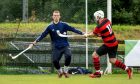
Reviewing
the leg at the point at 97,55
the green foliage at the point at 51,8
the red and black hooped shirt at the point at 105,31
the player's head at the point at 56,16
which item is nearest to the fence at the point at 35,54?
the green foliage at the point at 51,8

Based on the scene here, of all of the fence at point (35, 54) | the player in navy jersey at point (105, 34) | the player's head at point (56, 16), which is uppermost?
the player's head at point (56, 16)

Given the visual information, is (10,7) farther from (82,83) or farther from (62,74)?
(82,83)

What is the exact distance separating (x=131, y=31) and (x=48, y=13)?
28.3 feet

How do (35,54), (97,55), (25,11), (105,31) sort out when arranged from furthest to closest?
(25,11) < (35,54) < (97,55) < (105,31)

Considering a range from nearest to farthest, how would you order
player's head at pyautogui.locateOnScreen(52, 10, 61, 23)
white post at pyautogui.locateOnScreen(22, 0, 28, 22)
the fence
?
player's head at pyautogui.locateOnScreen(52, 10, 61, 23), the fence, white post at pyautogui.locateOnScreen(22, 0, 28, 22)

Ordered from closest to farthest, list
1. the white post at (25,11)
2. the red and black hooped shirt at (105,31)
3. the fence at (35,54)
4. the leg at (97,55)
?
the red and black hooped shirt at (105,31)
the leg at (97,55)
the fence at (35,54)
the white post at (25,11)

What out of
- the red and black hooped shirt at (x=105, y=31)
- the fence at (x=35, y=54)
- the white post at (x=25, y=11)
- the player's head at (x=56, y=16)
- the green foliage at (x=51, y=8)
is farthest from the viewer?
the white post at (x=25, y=11)

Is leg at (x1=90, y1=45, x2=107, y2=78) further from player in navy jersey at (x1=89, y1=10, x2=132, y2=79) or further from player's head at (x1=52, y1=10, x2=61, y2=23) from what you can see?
player's head at (x1=52, y1=10, x2=61, y2=23)

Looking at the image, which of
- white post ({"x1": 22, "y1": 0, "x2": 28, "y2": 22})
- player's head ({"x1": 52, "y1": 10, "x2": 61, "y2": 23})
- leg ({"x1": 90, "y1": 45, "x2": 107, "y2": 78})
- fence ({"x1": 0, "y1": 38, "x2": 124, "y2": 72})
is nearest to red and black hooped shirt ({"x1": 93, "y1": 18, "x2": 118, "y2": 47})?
leg ({"x1": 90, "y1": 45, "x2": 107, "y2": 78})

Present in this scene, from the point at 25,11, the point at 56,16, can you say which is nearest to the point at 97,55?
the point at 56,16

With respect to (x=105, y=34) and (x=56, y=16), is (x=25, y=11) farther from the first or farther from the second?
(x=105, y=34)

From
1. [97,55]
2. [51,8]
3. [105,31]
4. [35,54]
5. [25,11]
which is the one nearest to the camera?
[105,31]

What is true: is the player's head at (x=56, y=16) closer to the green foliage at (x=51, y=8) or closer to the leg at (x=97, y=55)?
the leg at (x=97, y=55)

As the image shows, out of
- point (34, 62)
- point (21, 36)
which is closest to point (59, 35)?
point (34, 62)
